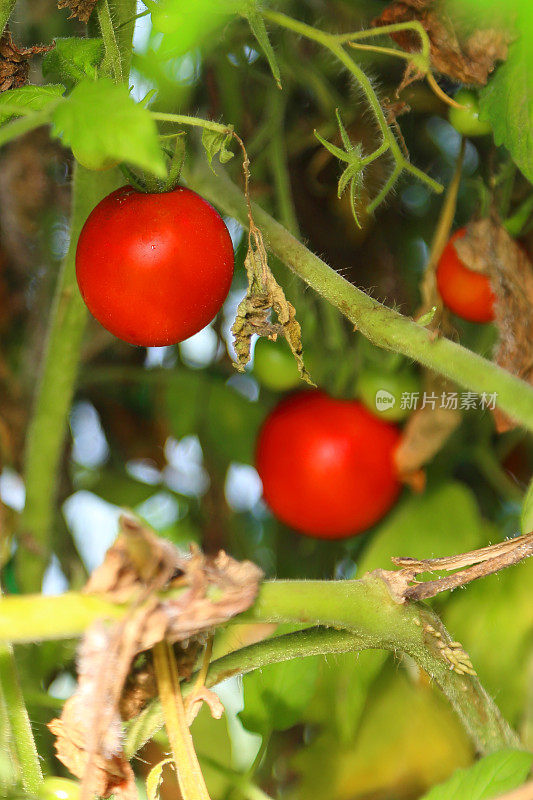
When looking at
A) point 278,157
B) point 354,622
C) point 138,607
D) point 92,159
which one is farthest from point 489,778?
point 278,157

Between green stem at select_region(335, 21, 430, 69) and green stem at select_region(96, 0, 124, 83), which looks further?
green stem at select_region(335, 21, 430, 69)

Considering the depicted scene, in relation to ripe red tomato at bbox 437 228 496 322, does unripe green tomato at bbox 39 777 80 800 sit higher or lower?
lower

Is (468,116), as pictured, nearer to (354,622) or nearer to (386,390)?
(386,390)

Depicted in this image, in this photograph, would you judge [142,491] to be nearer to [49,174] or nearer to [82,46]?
[49,174]

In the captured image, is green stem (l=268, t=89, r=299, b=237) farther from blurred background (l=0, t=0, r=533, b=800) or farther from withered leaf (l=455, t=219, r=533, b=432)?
withered leaf (l=455, t=219, r=533, b=432)

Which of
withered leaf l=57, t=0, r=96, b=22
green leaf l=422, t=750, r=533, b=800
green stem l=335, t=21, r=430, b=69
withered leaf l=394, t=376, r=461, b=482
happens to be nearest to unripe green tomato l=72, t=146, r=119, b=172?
withered leaf l=57, t=0, r=96, b=22

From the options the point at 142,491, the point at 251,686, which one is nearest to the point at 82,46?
the point at 251,686
